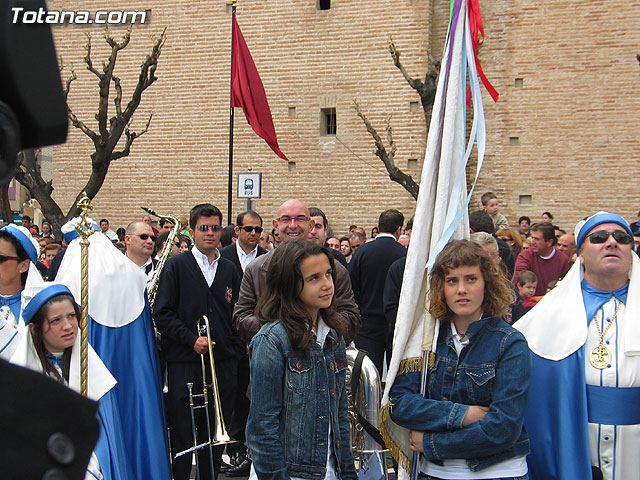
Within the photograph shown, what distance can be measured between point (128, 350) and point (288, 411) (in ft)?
6.87

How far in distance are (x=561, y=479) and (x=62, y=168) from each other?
20.1 meters

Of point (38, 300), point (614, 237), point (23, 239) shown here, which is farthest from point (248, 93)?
point (614, 237)

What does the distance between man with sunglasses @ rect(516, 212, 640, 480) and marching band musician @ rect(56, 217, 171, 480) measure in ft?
8.24

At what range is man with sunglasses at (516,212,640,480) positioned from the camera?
3350mm

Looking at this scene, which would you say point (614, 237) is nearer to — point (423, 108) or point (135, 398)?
point (135, 398)

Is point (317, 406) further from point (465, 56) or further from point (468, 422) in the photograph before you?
point (465, 56)

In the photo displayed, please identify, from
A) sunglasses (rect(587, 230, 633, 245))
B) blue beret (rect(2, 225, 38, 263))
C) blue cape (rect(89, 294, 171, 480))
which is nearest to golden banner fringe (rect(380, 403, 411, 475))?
Answer: sunglasses (rect(587, 230, 633, 245))

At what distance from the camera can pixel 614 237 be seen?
3.44 m

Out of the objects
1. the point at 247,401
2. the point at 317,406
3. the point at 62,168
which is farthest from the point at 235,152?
the point at 317,406

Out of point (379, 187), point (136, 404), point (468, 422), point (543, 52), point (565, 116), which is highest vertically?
point (543, 52)

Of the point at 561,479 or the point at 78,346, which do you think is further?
the point at 78,346

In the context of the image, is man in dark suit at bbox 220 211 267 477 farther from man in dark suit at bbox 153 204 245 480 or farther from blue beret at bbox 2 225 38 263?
blue beret at bbox 2 225 38 263

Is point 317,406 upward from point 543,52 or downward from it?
downward

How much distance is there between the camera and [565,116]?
673 inches
